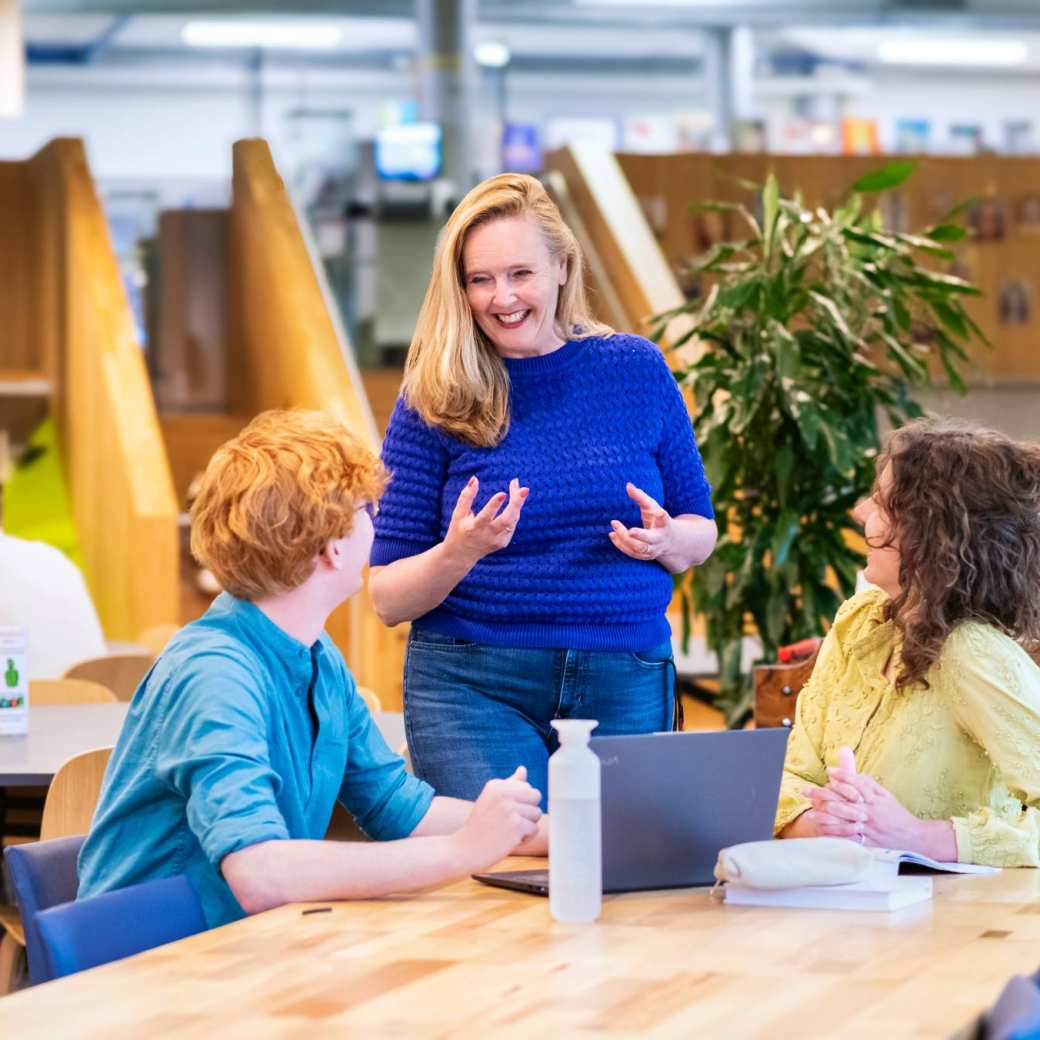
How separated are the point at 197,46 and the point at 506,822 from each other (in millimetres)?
16622

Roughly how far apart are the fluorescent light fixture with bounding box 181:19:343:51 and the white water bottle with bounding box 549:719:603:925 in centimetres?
1562

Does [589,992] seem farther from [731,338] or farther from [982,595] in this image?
[731,338]

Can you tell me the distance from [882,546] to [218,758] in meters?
0.98

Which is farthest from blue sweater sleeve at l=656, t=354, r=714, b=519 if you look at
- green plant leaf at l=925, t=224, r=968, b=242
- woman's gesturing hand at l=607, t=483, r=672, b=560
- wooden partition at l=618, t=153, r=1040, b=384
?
wooden partition at l=618, t=153, r=1040, b=384

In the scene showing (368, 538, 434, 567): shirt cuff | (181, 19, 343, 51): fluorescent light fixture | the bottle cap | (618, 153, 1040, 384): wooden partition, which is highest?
(181, 19, 343, 51): fluorescent light fixture

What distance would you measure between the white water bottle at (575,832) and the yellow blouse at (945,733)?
0.58 meters

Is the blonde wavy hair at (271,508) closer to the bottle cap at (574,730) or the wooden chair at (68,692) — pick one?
the bottle cap at (574,730)

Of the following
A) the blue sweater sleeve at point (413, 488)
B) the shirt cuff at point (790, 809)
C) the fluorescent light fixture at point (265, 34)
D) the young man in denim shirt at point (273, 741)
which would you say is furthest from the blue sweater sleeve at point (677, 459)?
the fluorescent light fixture at point (265, 34)

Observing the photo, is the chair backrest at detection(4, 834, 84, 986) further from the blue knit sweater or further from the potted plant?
the potted plant

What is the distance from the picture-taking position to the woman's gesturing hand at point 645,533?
8.81ft

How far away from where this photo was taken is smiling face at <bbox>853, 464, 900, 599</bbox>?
253 cm

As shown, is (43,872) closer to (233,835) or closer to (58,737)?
(233,835)

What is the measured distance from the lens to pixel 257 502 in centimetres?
219

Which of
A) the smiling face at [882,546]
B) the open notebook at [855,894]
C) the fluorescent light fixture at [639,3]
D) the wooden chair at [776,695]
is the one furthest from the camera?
the fluorescent light fixture at [639,3]
